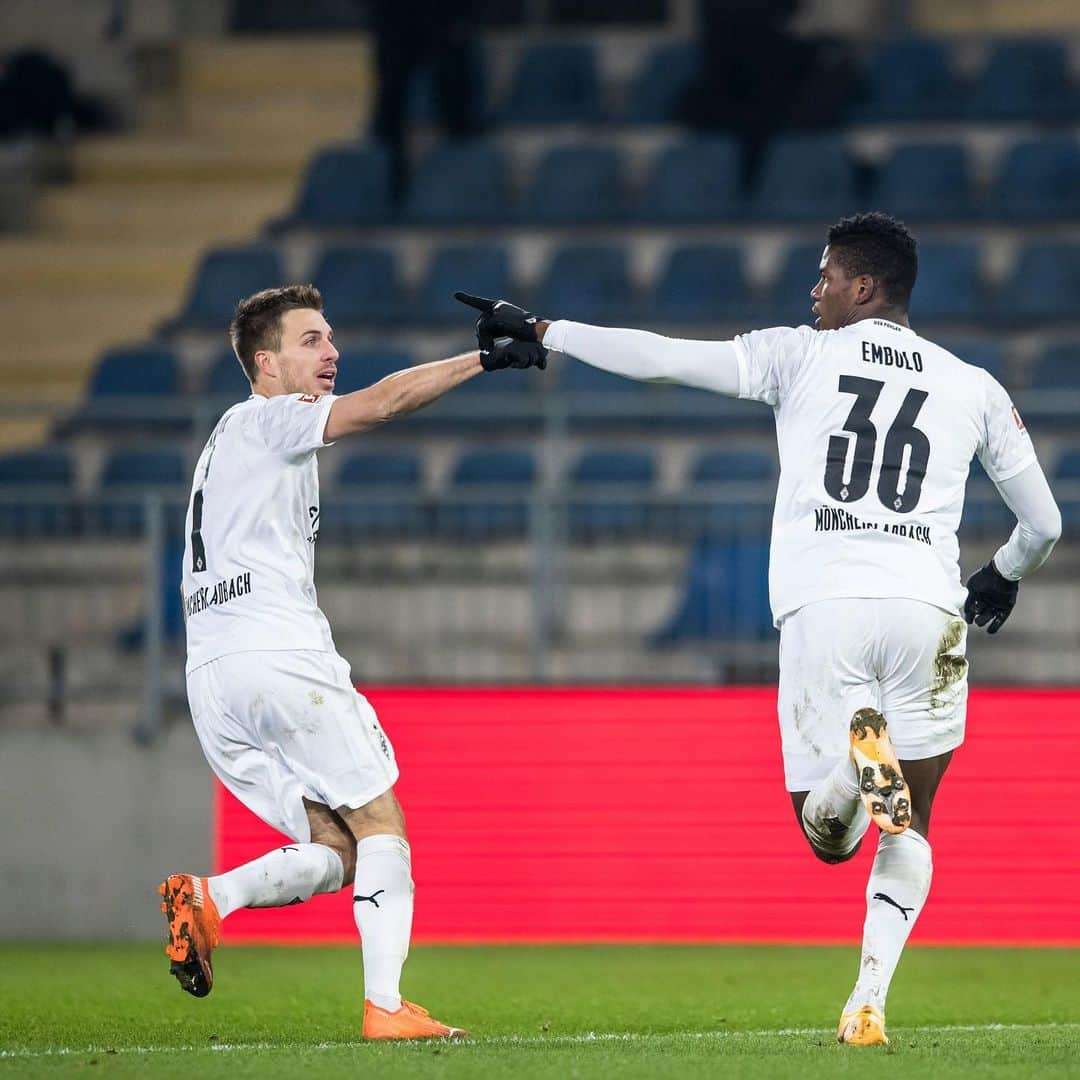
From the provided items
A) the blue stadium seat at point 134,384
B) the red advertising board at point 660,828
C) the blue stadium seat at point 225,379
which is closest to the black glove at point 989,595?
the red advertising board at point 660,828

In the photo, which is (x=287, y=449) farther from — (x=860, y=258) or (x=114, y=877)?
(x=114, y=877)

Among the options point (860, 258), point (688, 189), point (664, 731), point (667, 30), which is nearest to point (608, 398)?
point (688, 189)

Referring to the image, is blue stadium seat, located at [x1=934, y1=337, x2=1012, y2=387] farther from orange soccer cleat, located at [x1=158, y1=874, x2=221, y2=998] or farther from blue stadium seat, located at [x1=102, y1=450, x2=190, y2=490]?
orange soccer cleat, located at [x1=158, y1=874, x2=221, y2=998]

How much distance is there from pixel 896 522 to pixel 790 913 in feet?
14.4

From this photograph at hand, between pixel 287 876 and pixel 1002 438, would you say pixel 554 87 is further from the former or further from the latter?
pixel 287 876

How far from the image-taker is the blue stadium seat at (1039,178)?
1495 centimetres

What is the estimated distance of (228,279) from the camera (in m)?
15.4

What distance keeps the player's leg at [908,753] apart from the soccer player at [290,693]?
111cm

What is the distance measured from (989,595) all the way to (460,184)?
10.5 m

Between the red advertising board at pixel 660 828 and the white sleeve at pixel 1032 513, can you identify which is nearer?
the white sleeve at pixel 1032 513

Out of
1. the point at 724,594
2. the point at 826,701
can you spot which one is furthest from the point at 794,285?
the point at 826,701

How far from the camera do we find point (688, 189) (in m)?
15.5

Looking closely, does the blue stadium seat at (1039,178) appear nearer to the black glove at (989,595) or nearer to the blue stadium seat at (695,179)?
the blue stadium seat at (695,179)

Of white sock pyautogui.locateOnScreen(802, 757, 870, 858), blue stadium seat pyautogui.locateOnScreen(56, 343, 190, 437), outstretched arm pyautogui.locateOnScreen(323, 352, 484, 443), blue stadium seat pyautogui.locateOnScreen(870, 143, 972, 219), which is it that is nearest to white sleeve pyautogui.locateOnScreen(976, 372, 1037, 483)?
white sock pyautogui.locateOnScreen(802, 757, 870, 858)
